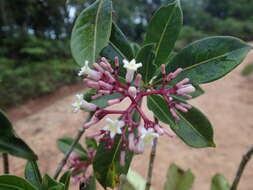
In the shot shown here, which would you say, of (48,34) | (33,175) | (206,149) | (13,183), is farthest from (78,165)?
(48,34)

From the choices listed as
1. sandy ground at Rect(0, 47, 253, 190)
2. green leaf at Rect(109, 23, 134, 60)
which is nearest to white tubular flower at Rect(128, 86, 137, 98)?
green leaf at Rect(109, 23, 134, 60)

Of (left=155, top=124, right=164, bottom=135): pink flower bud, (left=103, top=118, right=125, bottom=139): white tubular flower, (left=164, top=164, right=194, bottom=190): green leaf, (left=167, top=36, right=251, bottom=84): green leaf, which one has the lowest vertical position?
(left=164, top=164, right=194, bottom=190): green leaf

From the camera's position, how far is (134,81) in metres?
0.61

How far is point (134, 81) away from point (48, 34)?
8.64 meters

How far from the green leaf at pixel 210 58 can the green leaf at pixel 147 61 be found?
0.06 metres

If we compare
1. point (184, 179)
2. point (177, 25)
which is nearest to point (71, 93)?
point (184, 179)

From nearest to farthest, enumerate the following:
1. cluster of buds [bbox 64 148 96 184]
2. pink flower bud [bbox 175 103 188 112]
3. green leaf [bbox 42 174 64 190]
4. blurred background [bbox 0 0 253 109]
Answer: green leaf [bbox 42 174 64 190] → pink flower bud [bbox 175 103 188 112] → cluster of buds [bbox 64 148 96 184] → blurred background [bbox 0 0 253 109]

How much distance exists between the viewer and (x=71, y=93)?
6363 mm

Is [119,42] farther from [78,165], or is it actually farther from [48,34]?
[48,34]

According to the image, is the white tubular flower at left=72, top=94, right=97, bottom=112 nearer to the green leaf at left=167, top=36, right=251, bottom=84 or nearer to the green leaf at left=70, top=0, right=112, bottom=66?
the green leaf at left=70, top=0, right=112, bottom=66

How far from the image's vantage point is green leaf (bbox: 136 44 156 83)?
1.87 ft

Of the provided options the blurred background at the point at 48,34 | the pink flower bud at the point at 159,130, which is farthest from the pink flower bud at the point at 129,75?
the blurred background at the point at 48,34

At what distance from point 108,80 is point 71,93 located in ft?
19.5

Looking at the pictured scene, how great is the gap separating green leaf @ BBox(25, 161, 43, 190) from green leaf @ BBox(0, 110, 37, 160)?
0.12 ft
